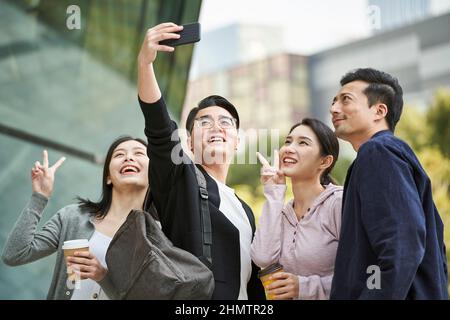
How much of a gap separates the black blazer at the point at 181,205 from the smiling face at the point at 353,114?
23.0 inches

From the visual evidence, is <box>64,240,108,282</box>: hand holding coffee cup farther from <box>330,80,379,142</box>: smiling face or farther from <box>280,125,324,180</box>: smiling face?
<box>330,80,379,142</box>: smiling face

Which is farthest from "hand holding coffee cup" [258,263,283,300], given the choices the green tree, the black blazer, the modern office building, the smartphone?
the modern office building

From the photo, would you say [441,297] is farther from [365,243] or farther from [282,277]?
[282,277]

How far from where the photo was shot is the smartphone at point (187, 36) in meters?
2.60

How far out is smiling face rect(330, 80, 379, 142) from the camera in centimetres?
268

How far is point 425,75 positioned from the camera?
1179 inches

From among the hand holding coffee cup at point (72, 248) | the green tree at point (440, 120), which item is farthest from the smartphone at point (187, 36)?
the green tree at point (440, 120)

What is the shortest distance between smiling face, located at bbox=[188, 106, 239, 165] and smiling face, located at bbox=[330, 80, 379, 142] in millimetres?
481

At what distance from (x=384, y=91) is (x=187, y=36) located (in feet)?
2.60

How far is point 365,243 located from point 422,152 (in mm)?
15044

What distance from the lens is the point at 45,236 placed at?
10.6 feet

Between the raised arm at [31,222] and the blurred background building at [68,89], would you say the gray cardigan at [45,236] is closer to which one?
the raised arm at [31,222]

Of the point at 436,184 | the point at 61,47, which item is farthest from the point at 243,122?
the point at 61,47
